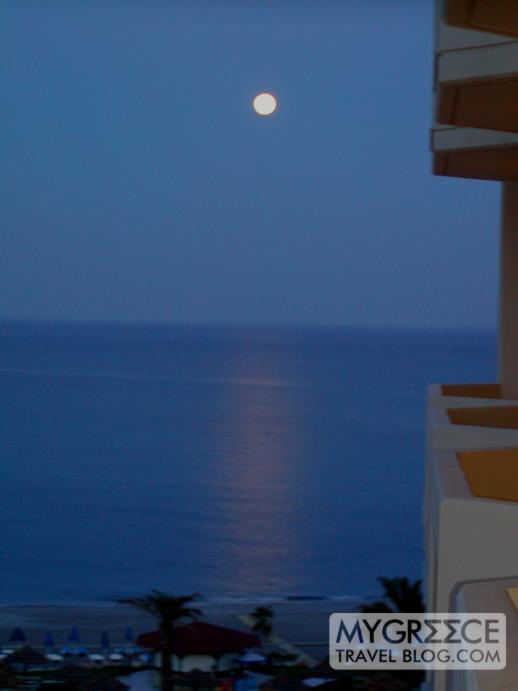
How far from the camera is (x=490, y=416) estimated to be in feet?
28.0

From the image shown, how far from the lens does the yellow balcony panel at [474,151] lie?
791 centimetres

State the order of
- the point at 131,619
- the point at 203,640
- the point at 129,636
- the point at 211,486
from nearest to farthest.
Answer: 1. the point at 203,640
2. the point at 129,636
3. the point at 131,619
4. the point at 211,486

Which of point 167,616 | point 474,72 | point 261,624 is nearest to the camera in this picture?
point 474,72

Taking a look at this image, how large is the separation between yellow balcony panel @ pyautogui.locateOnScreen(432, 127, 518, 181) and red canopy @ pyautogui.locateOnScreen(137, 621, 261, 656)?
9.29 meters

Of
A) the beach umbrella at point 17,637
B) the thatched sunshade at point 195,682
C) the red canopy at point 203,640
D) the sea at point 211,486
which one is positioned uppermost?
the sea at point 211,486

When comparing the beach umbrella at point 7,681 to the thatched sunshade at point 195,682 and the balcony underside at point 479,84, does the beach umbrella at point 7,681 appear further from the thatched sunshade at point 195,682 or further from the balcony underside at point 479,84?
the balcony underside at point 479,84

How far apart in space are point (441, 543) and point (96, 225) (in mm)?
68203

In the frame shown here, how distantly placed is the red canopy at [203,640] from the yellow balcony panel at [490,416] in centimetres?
871

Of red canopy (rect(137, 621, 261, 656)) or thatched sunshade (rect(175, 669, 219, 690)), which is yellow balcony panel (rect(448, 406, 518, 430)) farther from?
red canopy (rect(137, 621, 261, 656))

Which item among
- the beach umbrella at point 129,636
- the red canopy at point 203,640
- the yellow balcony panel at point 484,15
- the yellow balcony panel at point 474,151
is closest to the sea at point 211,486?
the beach umbrella at point 129,636

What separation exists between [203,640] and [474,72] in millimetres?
11921

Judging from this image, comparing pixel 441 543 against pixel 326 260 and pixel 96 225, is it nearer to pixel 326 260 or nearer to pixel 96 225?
pixel 96 225

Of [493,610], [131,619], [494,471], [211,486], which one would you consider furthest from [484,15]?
[211,486]

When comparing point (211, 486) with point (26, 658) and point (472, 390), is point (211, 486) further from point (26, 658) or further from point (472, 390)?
point (472, 390)
